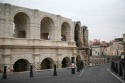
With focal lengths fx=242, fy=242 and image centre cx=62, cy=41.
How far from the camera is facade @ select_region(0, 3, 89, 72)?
32344 millimetres

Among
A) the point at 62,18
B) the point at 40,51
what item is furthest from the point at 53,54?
the point at 62,18

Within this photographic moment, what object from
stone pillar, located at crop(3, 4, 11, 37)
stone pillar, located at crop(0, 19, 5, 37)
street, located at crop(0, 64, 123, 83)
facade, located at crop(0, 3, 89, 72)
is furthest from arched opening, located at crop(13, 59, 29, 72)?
street, located at crop(0, 64, 123, 83)

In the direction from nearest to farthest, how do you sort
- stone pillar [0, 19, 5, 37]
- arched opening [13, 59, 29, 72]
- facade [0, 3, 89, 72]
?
stone pillar [0, 19, 5, 37], facade [0, 3, 89, 72], arched opening [13, 59, 29, 72]

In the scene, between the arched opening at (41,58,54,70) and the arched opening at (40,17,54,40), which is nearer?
the arched opening at (40,17,54,40)

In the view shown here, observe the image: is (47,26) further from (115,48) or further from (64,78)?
(115,48)

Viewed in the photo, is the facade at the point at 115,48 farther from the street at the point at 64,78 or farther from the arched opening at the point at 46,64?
the street at the point at 64,78

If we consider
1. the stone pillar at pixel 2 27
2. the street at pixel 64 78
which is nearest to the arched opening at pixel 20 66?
the stone pillar at pixel 2 27

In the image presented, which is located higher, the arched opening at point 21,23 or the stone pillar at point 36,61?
the arched opening at point 21,23

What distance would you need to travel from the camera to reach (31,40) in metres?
35.9

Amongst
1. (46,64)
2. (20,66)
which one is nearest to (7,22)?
(20,66)

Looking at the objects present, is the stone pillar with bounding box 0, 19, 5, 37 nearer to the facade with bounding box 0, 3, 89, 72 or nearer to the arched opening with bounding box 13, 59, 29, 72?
the facade with bounding box 0, 3, 89, 72

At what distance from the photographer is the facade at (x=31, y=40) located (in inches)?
1273

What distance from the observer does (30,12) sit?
36.0 metres

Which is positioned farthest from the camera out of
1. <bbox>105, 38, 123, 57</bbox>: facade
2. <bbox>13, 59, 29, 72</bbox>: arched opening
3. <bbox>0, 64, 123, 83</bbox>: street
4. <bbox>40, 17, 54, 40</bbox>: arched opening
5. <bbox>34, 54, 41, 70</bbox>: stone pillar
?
<bbox>105, 38, 123, 57</bbox>: facade
